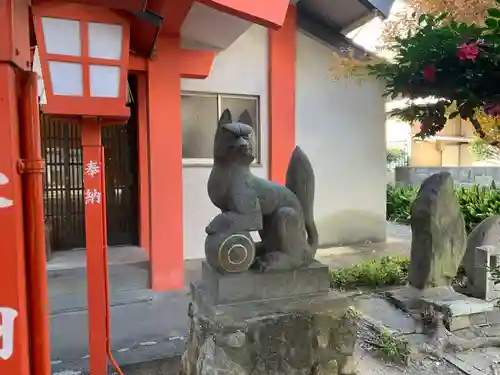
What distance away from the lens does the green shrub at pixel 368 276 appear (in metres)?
5.14

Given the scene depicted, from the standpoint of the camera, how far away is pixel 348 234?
7.51 m

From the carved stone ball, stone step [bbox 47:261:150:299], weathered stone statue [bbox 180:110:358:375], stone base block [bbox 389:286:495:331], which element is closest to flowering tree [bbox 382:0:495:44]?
weathered stone statue [bbox 180:110:358:375]

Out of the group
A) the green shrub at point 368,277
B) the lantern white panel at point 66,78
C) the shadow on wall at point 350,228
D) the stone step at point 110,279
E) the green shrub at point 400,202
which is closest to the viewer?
the lantern white panel at point 66,78

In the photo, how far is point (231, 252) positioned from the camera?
2627 millimetres

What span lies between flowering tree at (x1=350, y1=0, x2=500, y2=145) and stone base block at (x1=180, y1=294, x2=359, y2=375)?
1495 mm

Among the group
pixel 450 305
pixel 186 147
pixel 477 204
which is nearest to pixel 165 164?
pixel 186 147

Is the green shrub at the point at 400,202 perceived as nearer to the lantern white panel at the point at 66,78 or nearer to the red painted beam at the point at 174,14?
the red painted beam at the point at 174,14

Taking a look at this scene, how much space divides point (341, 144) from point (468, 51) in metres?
5.78

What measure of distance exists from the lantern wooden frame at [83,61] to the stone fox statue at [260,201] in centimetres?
69

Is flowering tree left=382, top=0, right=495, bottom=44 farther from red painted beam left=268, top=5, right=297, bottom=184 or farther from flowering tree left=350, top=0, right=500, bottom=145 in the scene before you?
red painted beam left=268, top=5, right=297, bottom=184

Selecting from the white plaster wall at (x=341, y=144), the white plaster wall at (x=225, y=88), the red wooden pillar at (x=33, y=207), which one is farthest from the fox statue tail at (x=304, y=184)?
the white plaster wall at (x=341, y=144)

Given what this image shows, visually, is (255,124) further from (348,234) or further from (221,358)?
(221,358)

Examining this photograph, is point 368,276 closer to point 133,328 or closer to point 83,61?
point 133,328

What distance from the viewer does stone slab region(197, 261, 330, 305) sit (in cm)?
266
